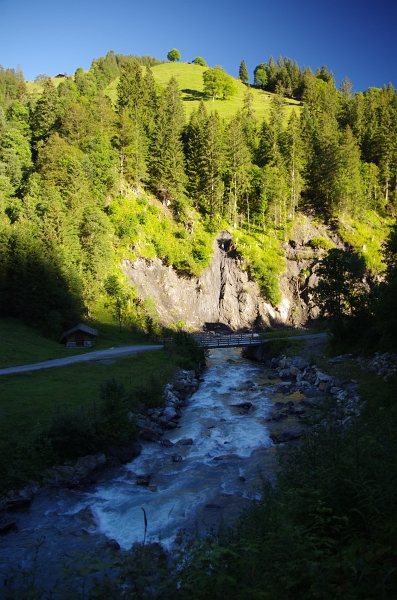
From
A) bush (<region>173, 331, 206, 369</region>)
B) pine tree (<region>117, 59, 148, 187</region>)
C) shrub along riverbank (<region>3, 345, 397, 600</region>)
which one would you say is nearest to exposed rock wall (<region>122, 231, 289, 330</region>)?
bush (<region>173, 331, 206, 369</region>)

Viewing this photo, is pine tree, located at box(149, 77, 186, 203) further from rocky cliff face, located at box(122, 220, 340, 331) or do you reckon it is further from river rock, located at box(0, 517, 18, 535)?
river rock, located at box(0, 517, 18, 535)

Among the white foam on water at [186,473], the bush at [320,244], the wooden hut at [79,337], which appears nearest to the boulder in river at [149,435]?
the white foam on water at [186,473]

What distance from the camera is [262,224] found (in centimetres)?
7131

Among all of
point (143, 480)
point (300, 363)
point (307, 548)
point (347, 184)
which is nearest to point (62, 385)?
point (143, 480)

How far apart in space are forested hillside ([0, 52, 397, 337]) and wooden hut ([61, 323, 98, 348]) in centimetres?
223

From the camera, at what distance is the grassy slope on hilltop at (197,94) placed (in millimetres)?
111506

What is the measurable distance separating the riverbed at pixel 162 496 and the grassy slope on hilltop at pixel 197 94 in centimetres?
9313

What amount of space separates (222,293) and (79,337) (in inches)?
1101

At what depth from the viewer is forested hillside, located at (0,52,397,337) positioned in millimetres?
46219

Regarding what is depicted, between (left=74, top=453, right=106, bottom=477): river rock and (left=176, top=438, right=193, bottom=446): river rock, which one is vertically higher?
(left=74, top=453, right=106, bottom=477): river rock

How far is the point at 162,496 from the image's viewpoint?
16.5 metres

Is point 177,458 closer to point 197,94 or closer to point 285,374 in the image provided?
point 285,374

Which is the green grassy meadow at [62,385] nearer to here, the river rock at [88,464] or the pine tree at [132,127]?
the river rock at [88,464]

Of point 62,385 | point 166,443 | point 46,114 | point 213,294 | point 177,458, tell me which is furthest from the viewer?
point 46,114
